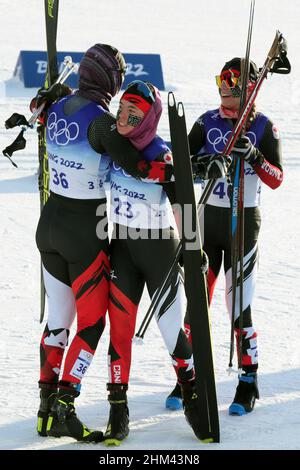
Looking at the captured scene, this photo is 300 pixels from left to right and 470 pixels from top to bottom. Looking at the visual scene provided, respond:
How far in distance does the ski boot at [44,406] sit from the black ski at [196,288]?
2.58 feet

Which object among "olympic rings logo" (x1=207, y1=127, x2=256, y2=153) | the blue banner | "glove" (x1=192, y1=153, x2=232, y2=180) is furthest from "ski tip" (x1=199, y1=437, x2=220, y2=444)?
the blue banner

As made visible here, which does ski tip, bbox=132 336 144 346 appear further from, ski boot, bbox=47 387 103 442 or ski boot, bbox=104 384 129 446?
ski boot, bbox=47 387 103 442

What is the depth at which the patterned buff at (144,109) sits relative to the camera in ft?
14.8

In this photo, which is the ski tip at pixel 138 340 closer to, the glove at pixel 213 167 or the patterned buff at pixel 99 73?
the glove at pixel 213 167

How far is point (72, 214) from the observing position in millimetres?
4672

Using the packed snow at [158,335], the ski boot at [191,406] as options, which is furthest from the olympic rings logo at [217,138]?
the packed snow at [158,335]

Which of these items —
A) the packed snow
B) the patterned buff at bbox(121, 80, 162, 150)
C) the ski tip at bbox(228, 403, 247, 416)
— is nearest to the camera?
the patterned buff at bbox(121, 80, 162, 150)

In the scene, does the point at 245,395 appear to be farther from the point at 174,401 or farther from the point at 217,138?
the point at 217,138

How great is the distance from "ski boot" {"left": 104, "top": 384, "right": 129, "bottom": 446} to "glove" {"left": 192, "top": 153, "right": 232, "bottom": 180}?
3.85ft

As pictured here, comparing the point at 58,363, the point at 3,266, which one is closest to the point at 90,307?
the point at 58,363

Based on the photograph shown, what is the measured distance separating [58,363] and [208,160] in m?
1.35

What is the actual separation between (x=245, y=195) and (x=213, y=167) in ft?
2.54

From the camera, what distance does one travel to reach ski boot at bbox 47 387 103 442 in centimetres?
Answer: 455

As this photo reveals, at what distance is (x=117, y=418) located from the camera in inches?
182
